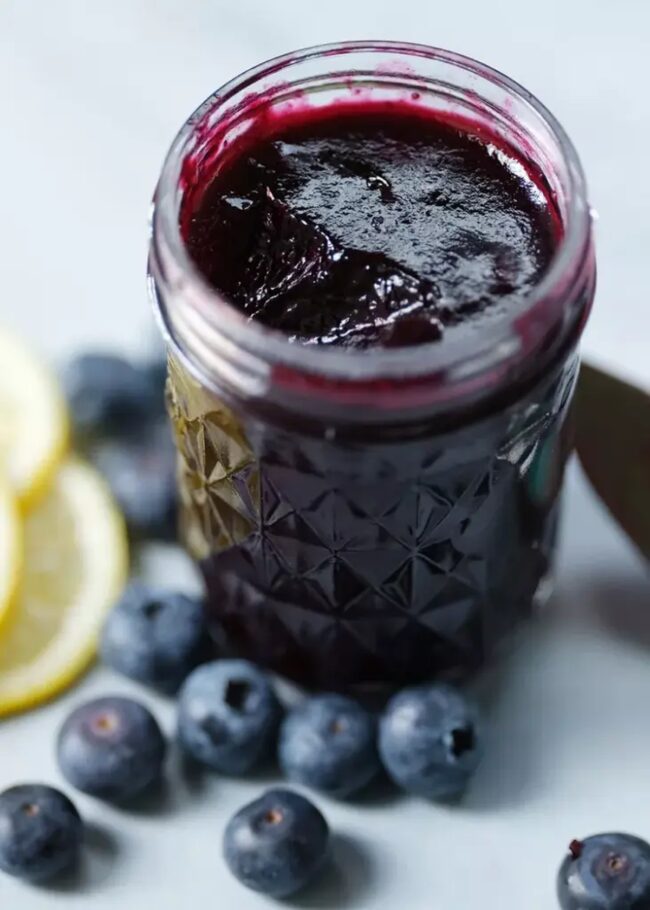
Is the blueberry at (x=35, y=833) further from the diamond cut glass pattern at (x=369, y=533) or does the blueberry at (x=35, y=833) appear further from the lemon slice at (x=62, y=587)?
the diamond cut glass pattern at (x=369, y=533)

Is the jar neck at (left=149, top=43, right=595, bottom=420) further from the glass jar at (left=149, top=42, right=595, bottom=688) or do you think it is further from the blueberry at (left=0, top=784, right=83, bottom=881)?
the blueberry at (left=0, top=784, right=83, bottom=881)

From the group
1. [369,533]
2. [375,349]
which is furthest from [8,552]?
[375,349]

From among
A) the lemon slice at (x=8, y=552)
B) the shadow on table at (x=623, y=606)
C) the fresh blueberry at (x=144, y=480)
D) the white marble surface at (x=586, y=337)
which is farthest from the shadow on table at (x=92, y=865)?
the shadow on table at (x=623, y=606)

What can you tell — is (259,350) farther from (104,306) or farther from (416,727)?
(104,306)

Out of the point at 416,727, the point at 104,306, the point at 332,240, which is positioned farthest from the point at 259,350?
the point at 104,306

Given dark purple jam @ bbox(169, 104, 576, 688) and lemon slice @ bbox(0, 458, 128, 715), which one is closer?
dark purple jam @ bbox(169, 104, 576, 688)

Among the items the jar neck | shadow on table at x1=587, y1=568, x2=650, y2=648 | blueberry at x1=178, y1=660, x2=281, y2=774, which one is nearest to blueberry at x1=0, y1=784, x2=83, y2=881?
blueberry at x1=178, y1=660, x2=281, y2=774
